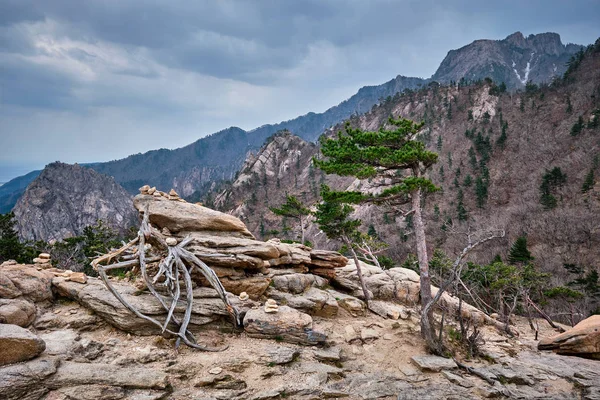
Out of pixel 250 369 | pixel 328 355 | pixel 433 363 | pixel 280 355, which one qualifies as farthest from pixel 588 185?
pixel 250 369

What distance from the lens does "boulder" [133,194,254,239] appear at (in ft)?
38.6

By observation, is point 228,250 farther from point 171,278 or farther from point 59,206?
point 59,206

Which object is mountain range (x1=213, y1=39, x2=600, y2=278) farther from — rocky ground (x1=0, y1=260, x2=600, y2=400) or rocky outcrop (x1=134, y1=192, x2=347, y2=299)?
rocky ground (x1=0, y1=260, x2=600, y2=400)

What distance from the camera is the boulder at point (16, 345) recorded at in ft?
19.5

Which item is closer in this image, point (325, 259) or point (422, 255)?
point (422, 255)

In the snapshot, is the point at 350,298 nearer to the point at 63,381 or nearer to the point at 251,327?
the point at 251,327

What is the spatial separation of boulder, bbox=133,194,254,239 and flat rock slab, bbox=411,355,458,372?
846cm

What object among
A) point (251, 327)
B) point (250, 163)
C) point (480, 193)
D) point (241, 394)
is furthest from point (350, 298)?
point (250, 163)

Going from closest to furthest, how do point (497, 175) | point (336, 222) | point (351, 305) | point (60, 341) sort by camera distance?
point (60, 341) < point (351, 305) < point (336, 222) < point (497, 175)

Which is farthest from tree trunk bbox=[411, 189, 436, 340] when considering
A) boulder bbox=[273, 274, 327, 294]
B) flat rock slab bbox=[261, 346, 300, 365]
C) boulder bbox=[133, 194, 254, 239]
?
boulder bbox=[133, 194, 254, 239]

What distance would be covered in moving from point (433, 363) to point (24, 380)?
1055 centimetres

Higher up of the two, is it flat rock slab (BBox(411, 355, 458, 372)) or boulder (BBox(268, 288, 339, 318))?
boulder (BBox(268, 288, 339, 318))

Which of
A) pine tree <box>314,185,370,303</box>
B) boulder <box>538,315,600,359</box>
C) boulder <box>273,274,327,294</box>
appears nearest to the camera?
boulder <box>538,315,600,359</box>

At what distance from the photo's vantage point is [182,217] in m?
11.8
